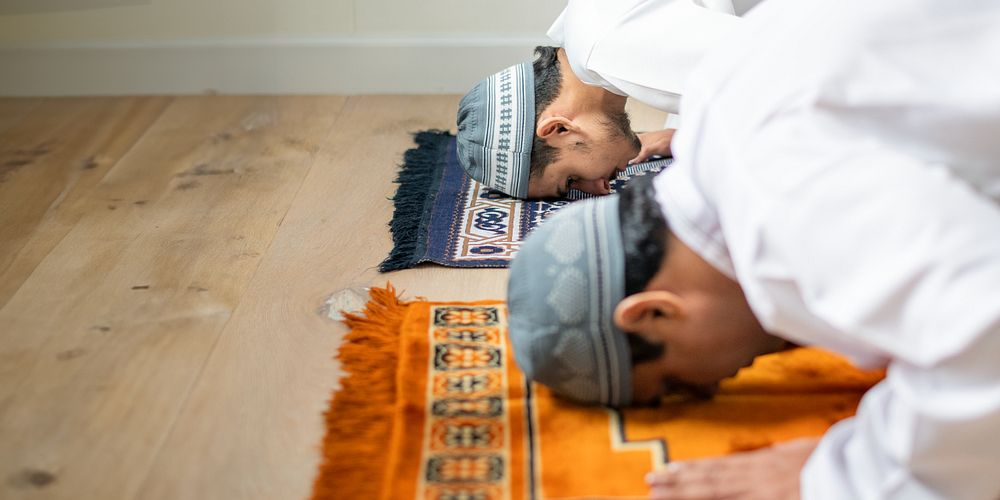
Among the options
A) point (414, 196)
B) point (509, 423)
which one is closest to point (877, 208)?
point (509, 423)

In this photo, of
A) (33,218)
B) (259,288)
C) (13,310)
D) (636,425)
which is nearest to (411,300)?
(259,288)

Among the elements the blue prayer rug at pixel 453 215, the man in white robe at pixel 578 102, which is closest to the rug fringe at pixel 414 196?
the blue prayer rug at pixel 453 215

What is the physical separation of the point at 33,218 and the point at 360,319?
84 cm

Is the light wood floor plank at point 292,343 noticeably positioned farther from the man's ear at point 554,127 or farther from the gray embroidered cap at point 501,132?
the man's ear at point 554,127

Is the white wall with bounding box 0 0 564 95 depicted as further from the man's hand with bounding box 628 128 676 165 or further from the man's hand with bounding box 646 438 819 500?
the man's hand with bounding box 646 438 819 500

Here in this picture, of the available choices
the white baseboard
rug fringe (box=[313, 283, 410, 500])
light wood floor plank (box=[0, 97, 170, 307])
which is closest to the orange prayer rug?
rug fringe (box=[313, 283, 410, 500])

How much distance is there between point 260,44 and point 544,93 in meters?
1.12

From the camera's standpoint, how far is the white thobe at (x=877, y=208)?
0.89 m

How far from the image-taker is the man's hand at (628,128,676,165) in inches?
88.9

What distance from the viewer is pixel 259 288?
1706 mm

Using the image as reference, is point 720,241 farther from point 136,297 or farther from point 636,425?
point 136,297

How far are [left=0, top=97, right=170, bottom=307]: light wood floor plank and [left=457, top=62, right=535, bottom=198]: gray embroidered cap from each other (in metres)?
0.78

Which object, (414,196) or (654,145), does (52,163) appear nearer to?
(414,196)

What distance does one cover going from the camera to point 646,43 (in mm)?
1875
